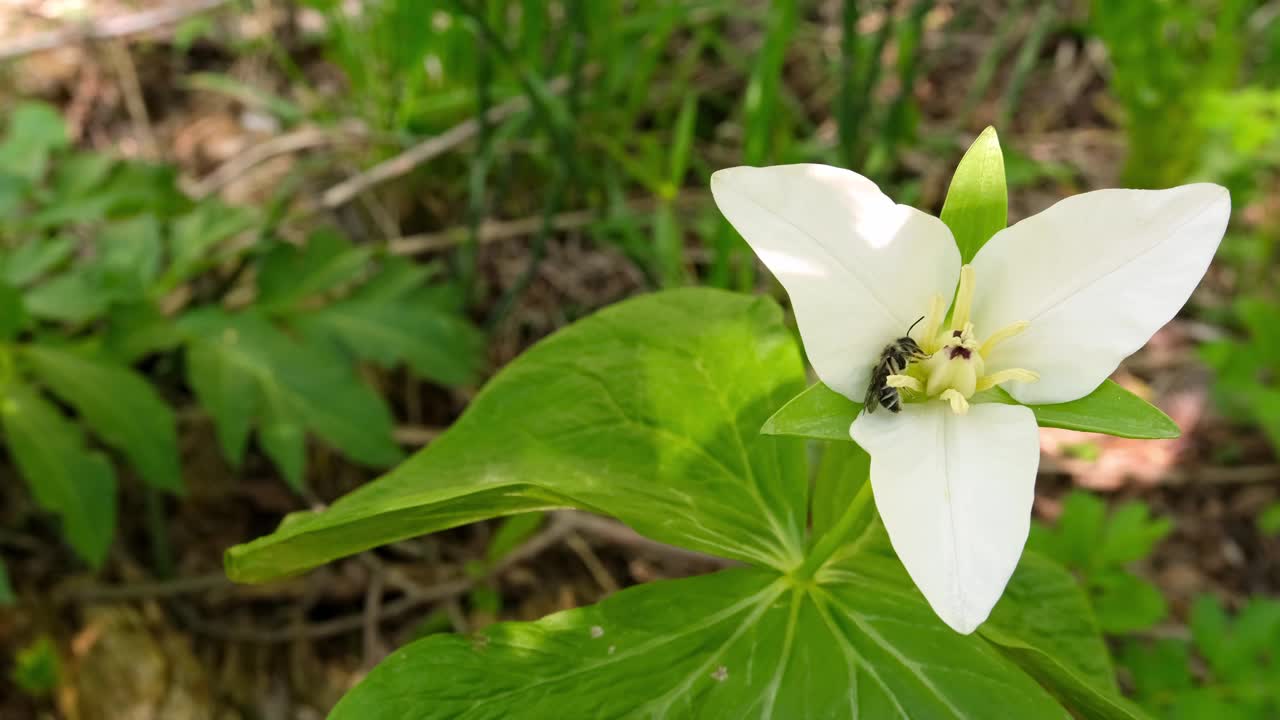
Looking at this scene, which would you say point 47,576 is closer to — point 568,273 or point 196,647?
point 196,647

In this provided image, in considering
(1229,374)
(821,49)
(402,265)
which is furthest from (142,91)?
(1229,374)

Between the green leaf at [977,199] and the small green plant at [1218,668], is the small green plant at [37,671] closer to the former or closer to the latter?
the green leaf at [977,199]

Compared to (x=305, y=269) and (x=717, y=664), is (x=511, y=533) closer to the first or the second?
(x=305, y=269)

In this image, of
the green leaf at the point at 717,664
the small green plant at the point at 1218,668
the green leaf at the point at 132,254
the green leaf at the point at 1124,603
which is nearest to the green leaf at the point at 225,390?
the green leaf at the point at 132,254

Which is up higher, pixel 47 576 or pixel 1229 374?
pixel 47 576

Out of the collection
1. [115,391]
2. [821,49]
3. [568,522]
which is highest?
A: [821,49]

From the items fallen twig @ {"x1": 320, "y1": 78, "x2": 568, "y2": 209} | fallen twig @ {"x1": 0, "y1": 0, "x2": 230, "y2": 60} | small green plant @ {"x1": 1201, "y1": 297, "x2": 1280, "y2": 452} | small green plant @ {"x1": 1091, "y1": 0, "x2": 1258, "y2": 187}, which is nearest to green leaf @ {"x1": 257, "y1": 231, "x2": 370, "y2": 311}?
fallen twig @ {"x1": 320, "y1": 78, "x2": 568, "y2": 209}

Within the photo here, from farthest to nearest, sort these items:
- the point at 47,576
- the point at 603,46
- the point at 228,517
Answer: the point at 603,46 → the point at 228,517 → the point at 47,576

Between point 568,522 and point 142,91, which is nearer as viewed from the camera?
point 568,522
